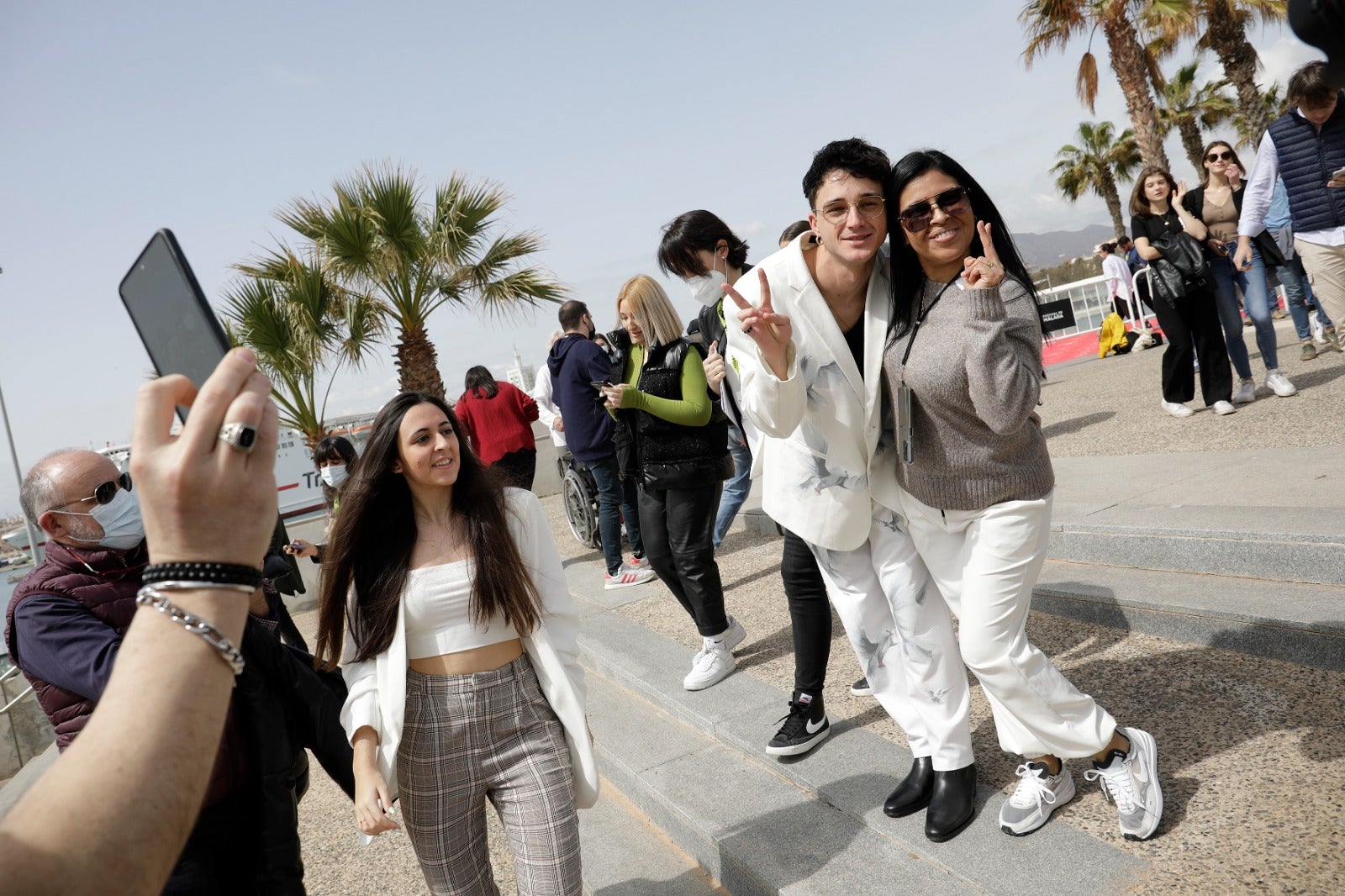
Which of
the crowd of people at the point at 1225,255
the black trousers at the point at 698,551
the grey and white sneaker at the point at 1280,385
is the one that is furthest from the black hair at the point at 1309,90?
the black trousers at the point at 698,551

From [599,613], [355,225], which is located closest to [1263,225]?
[599,613]

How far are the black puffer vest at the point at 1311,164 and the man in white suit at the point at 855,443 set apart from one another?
12.2ft

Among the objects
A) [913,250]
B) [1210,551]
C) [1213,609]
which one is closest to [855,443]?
[913,250]

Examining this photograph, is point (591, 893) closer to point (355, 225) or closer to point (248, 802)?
point (248, 802)

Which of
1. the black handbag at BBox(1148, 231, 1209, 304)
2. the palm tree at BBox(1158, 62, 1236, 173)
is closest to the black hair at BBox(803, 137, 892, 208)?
the black handbag at BBox(1148, 231, 1209, 304)

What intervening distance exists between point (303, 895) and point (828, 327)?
6.59 feet

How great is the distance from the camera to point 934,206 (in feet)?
7.77

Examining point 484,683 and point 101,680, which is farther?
point 484,683

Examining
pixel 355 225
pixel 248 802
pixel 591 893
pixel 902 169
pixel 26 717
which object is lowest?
pixel 591 893

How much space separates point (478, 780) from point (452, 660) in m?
0.32

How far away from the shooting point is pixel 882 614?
2783mm

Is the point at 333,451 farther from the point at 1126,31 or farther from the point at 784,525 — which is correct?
the point at 1126,31

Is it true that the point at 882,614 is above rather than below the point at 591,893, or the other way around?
above

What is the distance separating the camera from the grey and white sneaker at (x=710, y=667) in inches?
160
